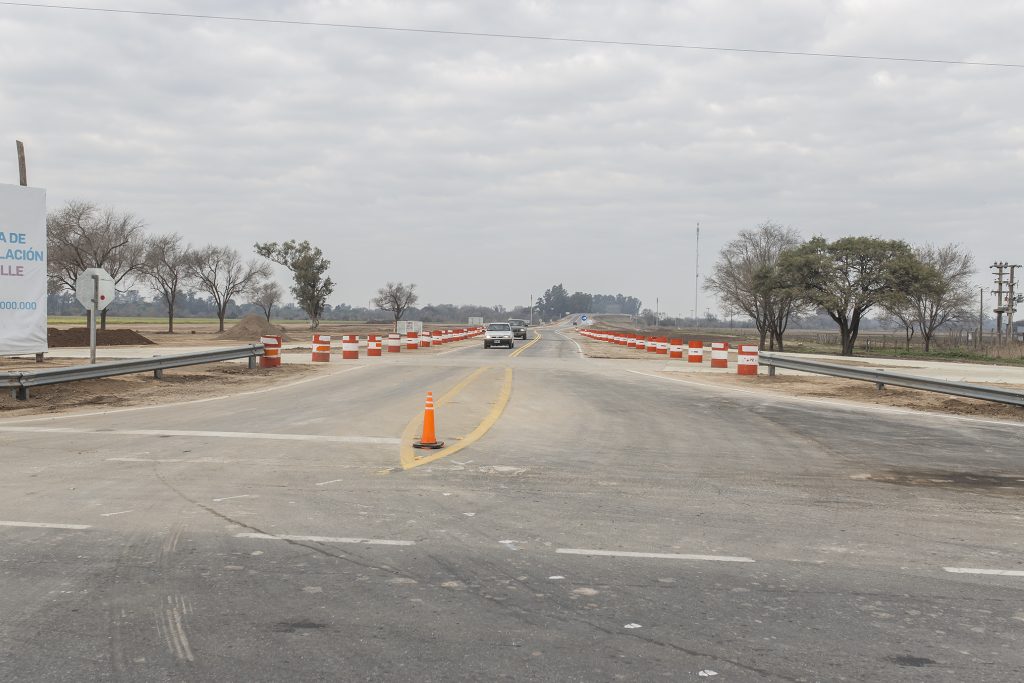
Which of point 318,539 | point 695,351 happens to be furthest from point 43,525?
point 695,351

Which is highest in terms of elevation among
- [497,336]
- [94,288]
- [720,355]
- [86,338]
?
[94,288]

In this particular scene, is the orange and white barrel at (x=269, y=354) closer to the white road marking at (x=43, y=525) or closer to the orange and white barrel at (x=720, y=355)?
the orange and white barrel at (x=720, y=355)

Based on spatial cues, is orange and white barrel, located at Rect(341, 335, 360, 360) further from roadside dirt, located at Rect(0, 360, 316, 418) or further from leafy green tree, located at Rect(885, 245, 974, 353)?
leafy green tree, located at Rect(885, 245, 974, 353)

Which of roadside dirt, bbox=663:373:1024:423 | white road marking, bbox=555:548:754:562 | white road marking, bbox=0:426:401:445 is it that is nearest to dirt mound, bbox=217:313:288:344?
roadside dirt, bbox=663:373:1024:423

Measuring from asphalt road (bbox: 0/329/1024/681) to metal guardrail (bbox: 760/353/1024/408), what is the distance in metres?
4.79

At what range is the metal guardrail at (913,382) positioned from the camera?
48.1 feet

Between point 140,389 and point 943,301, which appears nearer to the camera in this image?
point 140,389

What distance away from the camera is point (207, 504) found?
22.1ft

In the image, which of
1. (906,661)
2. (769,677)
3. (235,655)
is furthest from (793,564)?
(235,655)

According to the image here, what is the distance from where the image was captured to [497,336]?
4544cm

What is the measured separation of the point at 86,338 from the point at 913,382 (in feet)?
134

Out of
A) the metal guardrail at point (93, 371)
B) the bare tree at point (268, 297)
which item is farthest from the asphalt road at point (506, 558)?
the bare tree at point (268, 297)

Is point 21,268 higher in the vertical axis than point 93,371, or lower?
higher

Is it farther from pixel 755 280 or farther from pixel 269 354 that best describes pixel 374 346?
pixel 755 280
